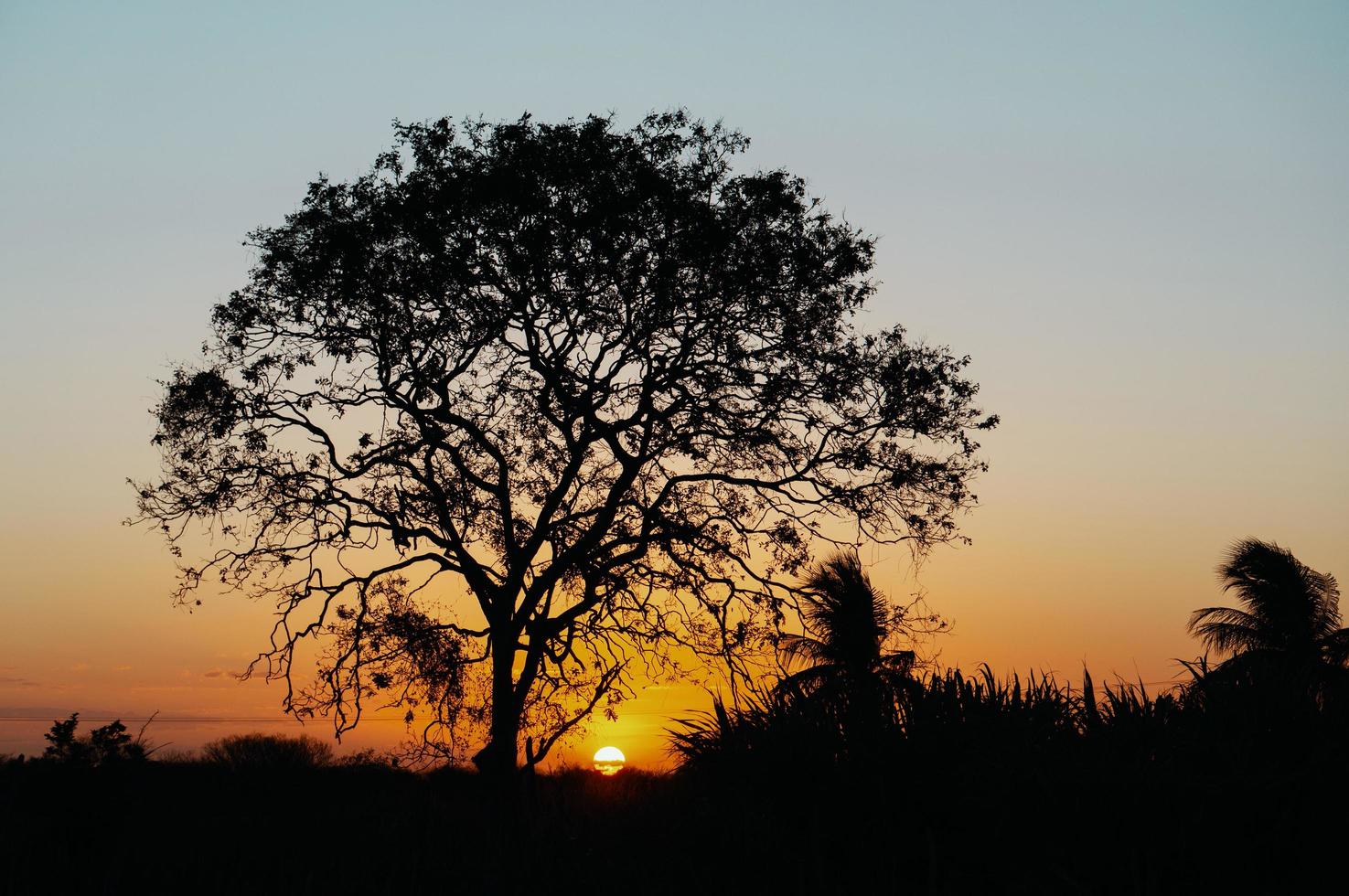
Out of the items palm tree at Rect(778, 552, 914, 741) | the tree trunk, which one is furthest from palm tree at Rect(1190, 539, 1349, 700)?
the tree trunk

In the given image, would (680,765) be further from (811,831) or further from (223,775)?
(223,775)

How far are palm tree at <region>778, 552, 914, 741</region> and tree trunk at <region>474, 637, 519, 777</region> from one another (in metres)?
5.38

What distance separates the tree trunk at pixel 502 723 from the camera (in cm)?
1894

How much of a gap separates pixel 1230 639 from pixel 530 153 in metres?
29.0

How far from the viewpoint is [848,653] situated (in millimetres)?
25141

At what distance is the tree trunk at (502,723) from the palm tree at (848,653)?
5.38 m

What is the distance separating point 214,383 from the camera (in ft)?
61.8

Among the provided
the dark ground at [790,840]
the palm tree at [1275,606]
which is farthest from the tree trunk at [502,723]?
the palm tree at [1275,606]

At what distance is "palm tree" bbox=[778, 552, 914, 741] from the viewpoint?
36.8 feet

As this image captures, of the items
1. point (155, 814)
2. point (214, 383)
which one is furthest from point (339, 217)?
point (155, 814)

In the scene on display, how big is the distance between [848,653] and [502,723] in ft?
31.0

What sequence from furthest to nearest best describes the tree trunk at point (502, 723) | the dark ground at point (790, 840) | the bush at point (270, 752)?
the bush at point (270, 752)
the tree trunk at point (502, 723)
the dark ground at point (790, 840)

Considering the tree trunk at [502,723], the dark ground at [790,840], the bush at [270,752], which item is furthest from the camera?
the bush at [270,752]

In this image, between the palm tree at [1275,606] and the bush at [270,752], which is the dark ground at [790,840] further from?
the palm tree at [1275,606]
